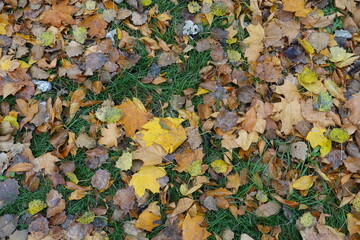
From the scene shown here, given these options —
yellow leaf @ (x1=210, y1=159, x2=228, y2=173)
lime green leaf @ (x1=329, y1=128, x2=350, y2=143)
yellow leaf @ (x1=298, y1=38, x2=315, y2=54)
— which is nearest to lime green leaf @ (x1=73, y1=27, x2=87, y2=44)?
yellow leaf @ (x1=210, y1=159, x2=228, y2=173)

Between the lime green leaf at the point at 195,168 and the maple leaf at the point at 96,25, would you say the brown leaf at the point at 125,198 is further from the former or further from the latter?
the maple leaf at the point at 96,25

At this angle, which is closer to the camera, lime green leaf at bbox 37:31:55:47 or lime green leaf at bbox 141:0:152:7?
lime green leaf at bbox 37:31:55:47

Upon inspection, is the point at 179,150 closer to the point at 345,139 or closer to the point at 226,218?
the point at 226,218

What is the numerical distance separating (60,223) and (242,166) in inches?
52.7

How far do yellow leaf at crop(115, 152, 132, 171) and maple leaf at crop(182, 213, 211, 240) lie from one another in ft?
1.80

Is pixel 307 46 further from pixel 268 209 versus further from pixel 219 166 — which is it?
pixel 268 209

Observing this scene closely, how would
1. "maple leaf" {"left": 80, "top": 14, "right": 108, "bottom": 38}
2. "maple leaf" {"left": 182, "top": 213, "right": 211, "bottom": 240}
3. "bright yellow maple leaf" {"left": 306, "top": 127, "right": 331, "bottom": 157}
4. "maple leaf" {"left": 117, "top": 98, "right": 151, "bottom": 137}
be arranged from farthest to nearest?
1. "maple leaf" {"left": 80, "top": 14, "right": 108, "bottom": 38}
2. "maple leaf" {"left": 117, "top": 98, "right": 151, "bottom": 137}
3. "bright yellow maple leaf" {"left": 306, "top": 127, "right": 331, "bottom": 157}
4. "maple leaf" {"left": 182, "top": 213, "right": 211, "bottom": 240}

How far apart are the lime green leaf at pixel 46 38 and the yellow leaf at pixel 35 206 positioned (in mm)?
1211

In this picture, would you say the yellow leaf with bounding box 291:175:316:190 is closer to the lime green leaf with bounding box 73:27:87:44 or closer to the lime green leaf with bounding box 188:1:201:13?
the lime green leaf with bounding box 188:1:201:13

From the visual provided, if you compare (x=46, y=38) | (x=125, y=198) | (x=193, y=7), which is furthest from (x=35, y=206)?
(x=193, y=7)

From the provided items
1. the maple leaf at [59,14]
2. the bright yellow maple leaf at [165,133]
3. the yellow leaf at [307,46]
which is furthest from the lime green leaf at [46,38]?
the yellow leaf at [307,46]

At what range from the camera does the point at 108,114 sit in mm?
2672

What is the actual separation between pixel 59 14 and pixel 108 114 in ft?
3.12

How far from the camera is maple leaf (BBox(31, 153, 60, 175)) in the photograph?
102 inches
